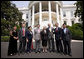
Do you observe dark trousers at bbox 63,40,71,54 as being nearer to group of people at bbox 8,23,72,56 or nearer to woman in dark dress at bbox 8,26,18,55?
group of people at bbox 8,23,72,56

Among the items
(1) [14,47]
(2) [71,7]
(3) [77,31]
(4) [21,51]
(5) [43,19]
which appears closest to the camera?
(1) [14,47]

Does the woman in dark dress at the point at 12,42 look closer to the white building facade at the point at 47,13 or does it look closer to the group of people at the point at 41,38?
the group of people at the point at 41,38

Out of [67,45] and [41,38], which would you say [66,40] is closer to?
[67,45]

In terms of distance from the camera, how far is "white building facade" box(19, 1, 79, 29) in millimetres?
28422

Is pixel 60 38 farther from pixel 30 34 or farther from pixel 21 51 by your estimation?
pixel 21 51

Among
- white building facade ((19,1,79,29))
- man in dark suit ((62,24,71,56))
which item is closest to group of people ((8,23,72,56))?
man in dark suit ((62,24,71,56))

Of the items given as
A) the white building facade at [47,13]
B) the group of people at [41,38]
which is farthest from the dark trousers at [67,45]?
the white building facade at [47,13]

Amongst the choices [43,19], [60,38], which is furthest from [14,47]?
[43,19]

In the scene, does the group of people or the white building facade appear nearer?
the group of people

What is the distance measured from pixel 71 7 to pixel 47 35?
34.3 metres

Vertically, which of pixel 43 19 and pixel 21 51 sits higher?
pixel 43 19

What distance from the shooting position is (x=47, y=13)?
94.7 ft

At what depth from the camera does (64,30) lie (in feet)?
20.1

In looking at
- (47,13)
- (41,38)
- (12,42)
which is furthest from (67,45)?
(47,13)
